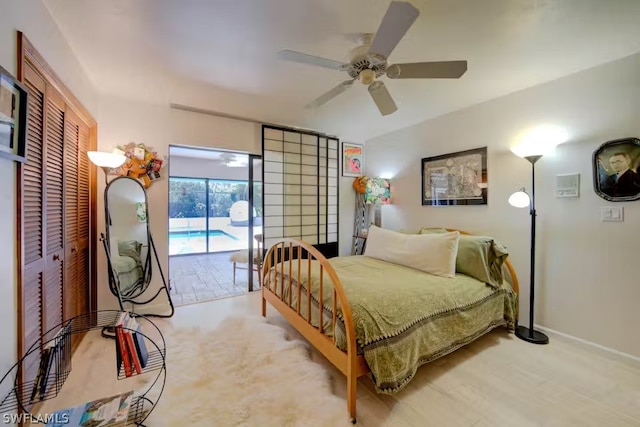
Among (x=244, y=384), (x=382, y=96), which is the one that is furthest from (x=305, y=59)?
(x=244, y=384)

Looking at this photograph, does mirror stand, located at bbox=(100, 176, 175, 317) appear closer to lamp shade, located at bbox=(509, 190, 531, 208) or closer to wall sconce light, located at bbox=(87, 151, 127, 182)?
wall sconce light, located at bbox=(87, 151, 127, 182)

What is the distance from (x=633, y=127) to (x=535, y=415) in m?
2.20

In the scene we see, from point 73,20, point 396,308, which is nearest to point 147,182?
point 73,20

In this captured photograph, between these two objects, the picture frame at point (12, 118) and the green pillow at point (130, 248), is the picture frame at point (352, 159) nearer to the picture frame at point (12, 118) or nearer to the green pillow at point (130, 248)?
the green pillow at point (130, 248)

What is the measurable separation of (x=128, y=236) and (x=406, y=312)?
2.77 m

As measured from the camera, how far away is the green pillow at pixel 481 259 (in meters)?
2.32

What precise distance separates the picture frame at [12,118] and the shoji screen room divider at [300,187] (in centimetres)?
242

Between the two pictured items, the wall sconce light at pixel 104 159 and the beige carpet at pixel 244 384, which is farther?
the wall sconce light at pixel 104 159

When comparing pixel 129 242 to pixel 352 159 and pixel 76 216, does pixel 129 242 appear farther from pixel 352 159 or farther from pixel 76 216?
pixel 352 159

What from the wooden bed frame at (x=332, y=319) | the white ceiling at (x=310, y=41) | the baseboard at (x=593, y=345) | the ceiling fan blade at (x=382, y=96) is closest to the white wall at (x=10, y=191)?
the white ceiling at (x=310, y=41)

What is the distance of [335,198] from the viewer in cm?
430

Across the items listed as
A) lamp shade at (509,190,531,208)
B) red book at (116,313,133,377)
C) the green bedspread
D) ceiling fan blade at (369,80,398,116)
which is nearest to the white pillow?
the green bedspread

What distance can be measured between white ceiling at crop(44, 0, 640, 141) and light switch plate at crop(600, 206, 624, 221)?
117cm

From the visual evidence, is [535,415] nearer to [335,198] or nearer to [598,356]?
[598,356]
